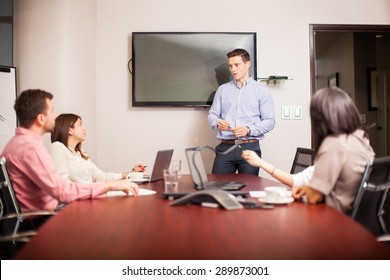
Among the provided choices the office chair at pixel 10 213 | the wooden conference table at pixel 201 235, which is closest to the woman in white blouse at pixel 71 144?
the office chair at pixel 10 213

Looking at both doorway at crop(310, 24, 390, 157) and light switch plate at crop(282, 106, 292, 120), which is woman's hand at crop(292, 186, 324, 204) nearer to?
light switch plate at crop(282, 106, 292, 120)

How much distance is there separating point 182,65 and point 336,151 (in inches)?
105

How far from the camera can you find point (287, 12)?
421 centimetres

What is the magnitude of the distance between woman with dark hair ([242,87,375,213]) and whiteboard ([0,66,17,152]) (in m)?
2.92

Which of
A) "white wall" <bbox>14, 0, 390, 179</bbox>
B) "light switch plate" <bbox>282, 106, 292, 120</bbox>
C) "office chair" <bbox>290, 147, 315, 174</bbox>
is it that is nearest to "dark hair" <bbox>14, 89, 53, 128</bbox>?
"office chair" <bbox>290, 147, 315, 174</bbox>

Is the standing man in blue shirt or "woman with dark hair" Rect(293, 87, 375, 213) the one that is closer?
"woman with dark hair" Rect(293, 87, 375, 213)

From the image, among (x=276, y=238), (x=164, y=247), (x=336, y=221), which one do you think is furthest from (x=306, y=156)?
(x=164, y=247)

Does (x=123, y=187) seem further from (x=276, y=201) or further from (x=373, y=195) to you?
(x=373, y=195)

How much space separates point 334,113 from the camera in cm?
170

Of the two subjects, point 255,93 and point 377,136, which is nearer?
point 255,93

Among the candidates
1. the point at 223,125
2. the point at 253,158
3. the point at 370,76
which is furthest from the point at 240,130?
the point at 370,76

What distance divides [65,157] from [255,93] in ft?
5.94

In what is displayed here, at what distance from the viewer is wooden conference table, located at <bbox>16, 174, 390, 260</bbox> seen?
110 centimetres

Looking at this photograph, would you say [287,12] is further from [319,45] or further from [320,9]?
[319,45]
